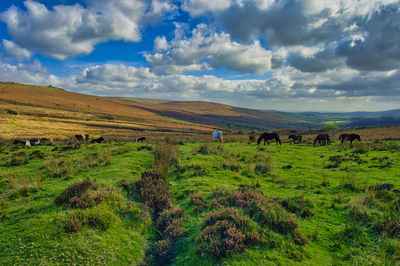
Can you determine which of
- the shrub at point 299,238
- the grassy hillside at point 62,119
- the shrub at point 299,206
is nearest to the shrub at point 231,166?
the shrub at point 299,206

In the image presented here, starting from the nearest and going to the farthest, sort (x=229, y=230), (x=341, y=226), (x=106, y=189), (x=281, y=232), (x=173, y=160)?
(x=229, y=230) → (x=281, y=232) → (x=341, y=226) → (x=106, y=189) → (x=173, y=160)

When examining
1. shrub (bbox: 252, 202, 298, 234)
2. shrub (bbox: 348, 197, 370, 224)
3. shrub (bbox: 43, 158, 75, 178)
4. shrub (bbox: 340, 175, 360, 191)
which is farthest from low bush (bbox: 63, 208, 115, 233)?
shrub (bbox: 340, 175, 360, 191)

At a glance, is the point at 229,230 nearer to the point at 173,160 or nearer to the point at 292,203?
the point at 292,203

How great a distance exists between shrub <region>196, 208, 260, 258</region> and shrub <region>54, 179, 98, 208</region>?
408 centimetres

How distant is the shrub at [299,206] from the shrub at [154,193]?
14.3ft

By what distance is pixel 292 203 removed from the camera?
720 cm

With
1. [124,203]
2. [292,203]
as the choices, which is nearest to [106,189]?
[124,203]

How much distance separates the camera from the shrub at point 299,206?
679 centimetres

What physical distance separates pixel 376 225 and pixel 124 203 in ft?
26.0

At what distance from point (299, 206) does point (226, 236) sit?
331cm

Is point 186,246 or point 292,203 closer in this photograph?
point 186,246

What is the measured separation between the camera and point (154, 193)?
8.64 m

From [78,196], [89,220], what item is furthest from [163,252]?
[78,196]

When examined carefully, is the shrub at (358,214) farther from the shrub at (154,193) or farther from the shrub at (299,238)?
the shrub at (154,193)
